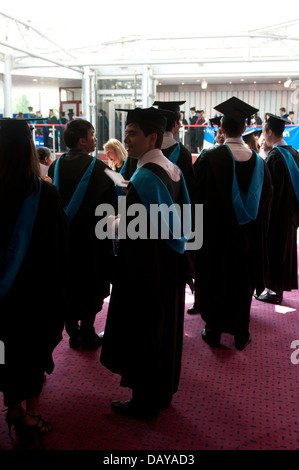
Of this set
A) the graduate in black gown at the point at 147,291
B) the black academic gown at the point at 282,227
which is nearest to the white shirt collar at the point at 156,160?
the graduate in black gown at the point at 147,291

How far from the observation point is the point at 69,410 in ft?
8.24

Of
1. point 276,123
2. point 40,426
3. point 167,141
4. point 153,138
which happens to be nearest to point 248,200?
point 167,141

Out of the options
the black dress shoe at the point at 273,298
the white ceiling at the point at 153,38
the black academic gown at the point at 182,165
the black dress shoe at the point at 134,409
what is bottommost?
the black dress shoe at the point at 273,298

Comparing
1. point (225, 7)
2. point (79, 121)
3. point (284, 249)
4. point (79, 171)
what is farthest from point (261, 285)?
point (225, 7)

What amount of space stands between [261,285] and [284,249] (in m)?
1.04

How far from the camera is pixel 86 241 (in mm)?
3084

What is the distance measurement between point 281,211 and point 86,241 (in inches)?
80.8

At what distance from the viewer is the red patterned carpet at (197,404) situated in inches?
88.7

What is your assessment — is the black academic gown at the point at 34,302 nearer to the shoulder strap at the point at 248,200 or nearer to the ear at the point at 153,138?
the ear at the point at 153,138

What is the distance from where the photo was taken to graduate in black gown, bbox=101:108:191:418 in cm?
221

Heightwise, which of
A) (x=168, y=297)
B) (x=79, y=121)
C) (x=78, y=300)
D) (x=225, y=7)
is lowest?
(x=78, y=300)

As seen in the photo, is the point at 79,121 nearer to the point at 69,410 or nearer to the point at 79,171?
the point at 79,171

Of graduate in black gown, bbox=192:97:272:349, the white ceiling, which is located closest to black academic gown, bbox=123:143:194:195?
graduate in black gown, bbox=192:97:272:349

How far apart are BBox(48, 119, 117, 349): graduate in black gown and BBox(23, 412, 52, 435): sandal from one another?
970mm
